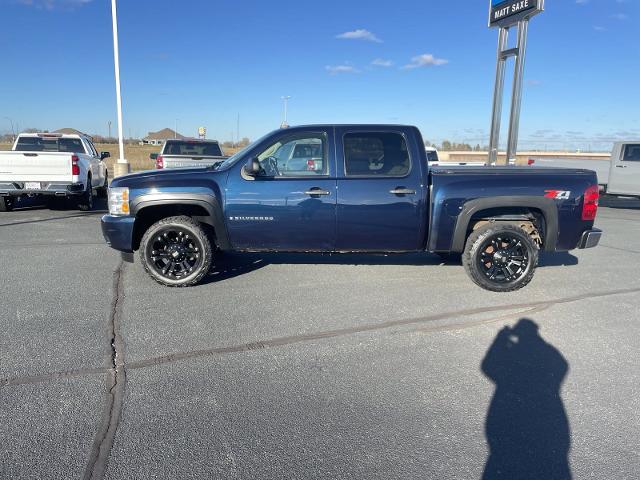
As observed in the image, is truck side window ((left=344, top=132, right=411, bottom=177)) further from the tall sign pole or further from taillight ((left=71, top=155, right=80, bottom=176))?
the tall sign pole

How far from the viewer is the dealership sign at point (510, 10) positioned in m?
12.6

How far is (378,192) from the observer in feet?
17.3

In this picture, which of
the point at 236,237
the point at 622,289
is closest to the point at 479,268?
the point at 622,289

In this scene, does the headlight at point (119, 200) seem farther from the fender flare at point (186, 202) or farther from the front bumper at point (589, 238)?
the front bumper at point (589, 238)

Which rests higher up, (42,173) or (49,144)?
(49,144)

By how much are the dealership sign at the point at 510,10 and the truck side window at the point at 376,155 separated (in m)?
10.1

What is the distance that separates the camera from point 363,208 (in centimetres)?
528

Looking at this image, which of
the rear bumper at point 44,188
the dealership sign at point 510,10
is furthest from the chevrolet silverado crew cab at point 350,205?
the dealership sign at point 510,10

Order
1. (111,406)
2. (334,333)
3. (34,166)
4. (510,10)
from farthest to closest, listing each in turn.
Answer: (510,10) < (34,166) < (334,333) < (111,406)

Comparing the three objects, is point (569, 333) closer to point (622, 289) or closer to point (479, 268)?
point (479, 268)

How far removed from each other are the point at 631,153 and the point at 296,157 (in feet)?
43.2

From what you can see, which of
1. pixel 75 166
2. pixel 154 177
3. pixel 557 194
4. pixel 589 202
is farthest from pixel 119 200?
pixel 75 166

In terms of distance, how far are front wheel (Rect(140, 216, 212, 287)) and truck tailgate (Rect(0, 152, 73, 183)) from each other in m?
6.26

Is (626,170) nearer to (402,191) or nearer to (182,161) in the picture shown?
(402,191)
